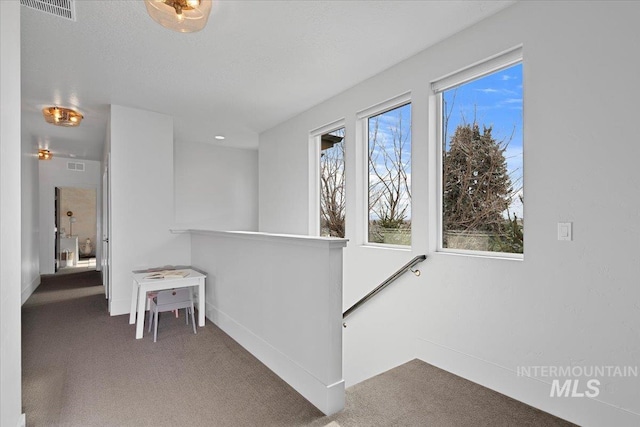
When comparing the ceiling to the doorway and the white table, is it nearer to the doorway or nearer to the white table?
the white table

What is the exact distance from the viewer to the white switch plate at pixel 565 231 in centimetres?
202

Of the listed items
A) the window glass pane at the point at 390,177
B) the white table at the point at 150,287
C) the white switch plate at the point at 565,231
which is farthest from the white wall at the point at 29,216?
the white switch plate at the point at 565,231

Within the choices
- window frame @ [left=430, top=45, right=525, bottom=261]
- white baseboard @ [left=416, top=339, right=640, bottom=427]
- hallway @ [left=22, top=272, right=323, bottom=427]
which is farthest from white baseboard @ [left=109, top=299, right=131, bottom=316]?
window frame @ [left=430, top=45, right=525, bottom=261]

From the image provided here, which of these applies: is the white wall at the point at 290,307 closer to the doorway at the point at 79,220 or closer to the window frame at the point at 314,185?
the window frame at the point at 314,185

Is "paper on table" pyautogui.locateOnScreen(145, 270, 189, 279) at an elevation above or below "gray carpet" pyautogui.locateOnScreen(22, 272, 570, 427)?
above

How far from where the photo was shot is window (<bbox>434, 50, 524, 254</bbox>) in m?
2.47

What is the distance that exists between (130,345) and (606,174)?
3762 mm

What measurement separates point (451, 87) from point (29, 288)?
6308 millimetres

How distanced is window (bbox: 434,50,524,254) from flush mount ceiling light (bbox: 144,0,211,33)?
1.86 metres

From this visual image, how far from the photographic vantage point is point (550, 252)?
2.11 metres

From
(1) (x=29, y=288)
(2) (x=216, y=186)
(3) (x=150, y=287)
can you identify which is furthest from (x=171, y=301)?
(2) (x=216, y=186)

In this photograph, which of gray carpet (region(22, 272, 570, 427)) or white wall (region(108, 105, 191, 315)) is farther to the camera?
white wall (region(108, 105, 191, 315))

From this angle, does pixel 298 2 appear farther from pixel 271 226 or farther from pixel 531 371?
pixel 271 226

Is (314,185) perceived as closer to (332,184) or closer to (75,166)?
(332,184)
